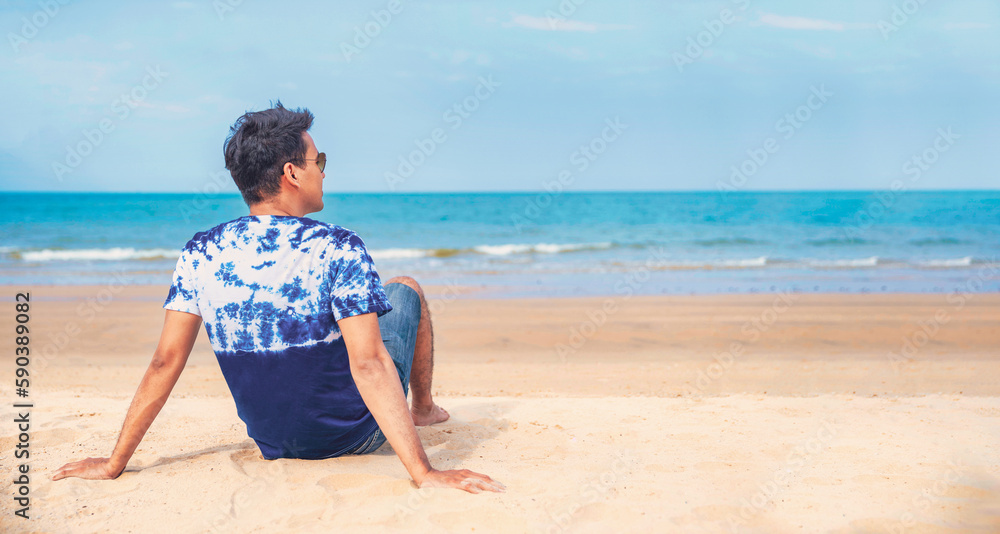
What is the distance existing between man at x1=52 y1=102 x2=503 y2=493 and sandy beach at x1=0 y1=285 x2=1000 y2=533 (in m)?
0.28

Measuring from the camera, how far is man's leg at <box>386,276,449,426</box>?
303cm

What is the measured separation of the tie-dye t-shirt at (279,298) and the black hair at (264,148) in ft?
0.44

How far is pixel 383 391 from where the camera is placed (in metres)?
2.18

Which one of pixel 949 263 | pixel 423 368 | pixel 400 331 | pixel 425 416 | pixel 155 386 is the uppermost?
pixel 400 331

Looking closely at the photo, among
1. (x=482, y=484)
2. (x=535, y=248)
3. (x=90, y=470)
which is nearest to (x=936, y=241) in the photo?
(x=535, y=248)

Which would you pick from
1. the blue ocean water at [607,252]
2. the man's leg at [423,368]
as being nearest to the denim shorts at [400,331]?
the man's leg at [423,368]

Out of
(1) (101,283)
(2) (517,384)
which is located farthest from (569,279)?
(1) (101,283)

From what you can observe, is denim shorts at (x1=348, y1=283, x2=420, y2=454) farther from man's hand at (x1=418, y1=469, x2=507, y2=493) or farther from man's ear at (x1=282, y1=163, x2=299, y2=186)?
man's ear at (x1=282, y1=163, x2=299, y2=186)

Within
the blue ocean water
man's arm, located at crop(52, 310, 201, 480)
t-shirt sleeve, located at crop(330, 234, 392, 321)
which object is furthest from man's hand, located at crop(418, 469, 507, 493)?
the blue ocean water

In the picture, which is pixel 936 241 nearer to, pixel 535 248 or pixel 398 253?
pixel 535 248

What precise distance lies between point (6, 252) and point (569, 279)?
673 inches

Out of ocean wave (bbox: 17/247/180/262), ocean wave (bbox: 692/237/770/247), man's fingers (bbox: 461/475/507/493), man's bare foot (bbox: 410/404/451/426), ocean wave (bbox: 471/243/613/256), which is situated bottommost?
ocean wave (bbox: 17/247/180/262)

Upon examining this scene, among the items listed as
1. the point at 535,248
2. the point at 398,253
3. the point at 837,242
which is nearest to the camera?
the point at 398,253

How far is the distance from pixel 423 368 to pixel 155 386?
1.25 metres
